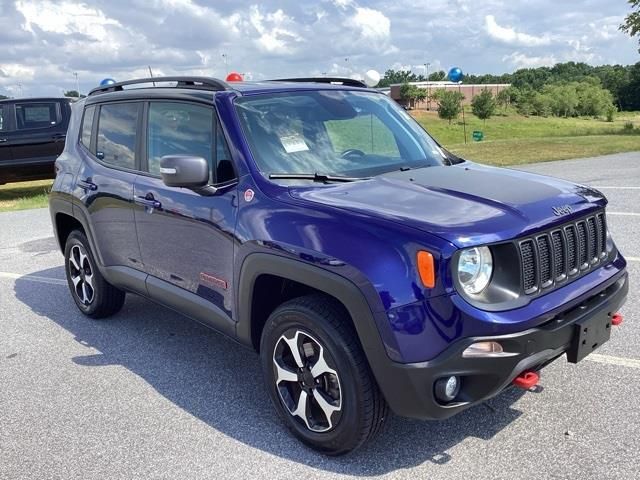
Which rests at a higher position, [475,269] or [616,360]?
[475,269]

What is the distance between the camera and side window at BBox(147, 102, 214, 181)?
378 cm

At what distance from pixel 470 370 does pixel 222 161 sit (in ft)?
6.24

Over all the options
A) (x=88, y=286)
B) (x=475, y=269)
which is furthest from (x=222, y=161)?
(x=88, y=286)

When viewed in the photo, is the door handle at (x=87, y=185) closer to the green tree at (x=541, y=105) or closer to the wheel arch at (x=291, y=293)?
the wheel arch at (x=291, y=293)

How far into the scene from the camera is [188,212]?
3760 mm

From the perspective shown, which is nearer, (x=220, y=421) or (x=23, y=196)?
(x=220, y=421)

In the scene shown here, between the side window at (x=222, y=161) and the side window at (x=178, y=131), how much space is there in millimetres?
73

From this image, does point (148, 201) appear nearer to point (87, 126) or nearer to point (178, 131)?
point (178, 131)

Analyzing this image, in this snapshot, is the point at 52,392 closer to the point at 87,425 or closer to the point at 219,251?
the point at 87,425

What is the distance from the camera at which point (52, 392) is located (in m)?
4.01

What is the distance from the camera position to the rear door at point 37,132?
1357cm

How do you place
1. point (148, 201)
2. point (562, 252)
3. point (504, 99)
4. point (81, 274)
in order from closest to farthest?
point (562, 252)
point (148, 201)
point (81, 274)
point (504, 99)

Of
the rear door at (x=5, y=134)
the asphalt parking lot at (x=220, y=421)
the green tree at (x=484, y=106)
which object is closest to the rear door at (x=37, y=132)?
the rear door at (x=5, y=134)

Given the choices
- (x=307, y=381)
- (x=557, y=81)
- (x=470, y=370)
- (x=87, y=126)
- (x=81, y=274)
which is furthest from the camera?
(x=557, y=81)
